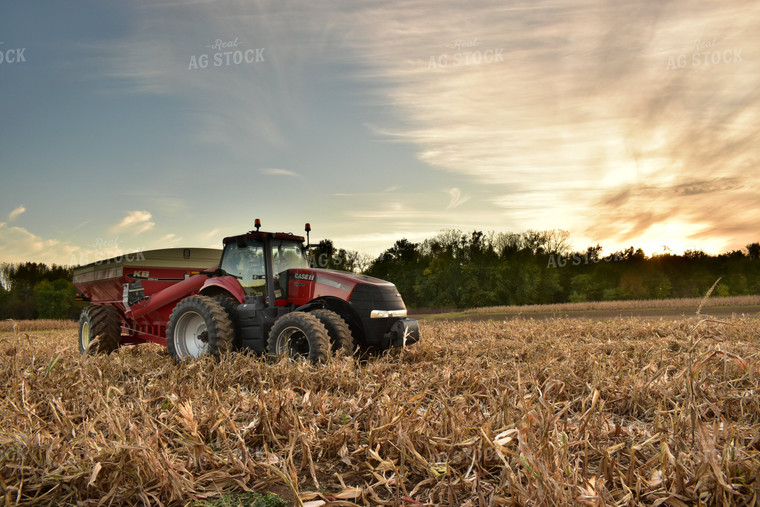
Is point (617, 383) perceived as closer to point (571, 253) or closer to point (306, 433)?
point (306, 433)

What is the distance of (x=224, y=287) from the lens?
29.2ft

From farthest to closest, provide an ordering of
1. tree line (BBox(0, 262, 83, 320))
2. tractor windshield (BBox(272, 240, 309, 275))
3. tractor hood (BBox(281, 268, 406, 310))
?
tree line (BBox(0, 262, 83, 320)) → tractor windshield (BBox(272, 240, 309, 275)) → tractor hood (BBox(281, 268, 406, 310))

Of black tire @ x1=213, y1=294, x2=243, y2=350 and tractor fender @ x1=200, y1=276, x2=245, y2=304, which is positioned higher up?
tractor fender @ x1=200, y1=276, x2=245, y2=304

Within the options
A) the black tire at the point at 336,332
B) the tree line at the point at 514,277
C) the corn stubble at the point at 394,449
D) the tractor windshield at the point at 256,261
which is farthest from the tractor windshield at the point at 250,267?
the tree line at the point at 514,277

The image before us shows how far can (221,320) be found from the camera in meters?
8.16

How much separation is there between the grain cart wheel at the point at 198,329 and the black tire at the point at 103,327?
262 cm

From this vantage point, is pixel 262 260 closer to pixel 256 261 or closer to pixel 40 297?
pixel 256 261

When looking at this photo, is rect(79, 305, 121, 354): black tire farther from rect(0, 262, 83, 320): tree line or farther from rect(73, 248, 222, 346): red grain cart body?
rect(0, 262, 83, 320): tree line

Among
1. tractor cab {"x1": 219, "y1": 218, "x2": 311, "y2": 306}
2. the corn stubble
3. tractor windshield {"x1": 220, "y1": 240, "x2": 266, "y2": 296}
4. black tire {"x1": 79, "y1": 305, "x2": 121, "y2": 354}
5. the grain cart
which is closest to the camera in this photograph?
the corn stubble

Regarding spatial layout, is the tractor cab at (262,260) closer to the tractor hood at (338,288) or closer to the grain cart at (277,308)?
the grain cart at (277,308)

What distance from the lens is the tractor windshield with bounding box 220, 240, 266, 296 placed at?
8836mm

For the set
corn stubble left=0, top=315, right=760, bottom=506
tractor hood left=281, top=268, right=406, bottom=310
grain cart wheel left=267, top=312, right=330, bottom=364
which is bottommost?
corn stubble left=0, top=315, right=760, bottom=506

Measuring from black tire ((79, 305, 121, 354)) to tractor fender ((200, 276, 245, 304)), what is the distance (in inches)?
111

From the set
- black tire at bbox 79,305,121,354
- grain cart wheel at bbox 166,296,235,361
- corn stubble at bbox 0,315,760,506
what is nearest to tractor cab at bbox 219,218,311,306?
grain cart wheel at bbox 166,296,235,361
